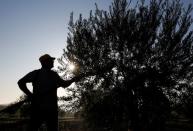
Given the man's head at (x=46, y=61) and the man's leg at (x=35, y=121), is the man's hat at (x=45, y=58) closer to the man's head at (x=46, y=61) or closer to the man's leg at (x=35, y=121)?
the man's head at (x=46, y=61)

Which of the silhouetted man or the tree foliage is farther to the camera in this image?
the tree foliage

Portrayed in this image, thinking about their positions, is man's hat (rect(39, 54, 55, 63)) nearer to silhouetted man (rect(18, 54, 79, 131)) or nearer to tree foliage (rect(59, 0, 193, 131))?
silhouetted man (rect(18, 54, 79, 131))

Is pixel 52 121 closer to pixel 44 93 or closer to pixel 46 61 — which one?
pixel 44 93

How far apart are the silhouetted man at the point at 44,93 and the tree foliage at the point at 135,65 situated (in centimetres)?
1006

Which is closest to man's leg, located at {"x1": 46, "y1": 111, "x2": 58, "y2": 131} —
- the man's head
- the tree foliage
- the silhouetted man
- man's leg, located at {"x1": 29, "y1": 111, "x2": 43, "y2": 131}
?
the silhouetted man

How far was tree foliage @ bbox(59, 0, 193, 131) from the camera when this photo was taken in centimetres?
1505

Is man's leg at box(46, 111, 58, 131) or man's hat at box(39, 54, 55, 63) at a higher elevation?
man's hat at box(39, 54, 55, 63)

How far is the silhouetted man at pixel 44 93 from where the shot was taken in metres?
4.57

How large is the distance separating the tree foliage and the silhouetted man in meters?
10.1

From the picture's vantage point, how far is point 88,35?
Answer: 16141mm

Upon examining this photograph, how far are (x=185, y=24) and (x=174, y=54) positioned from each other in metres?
1.87

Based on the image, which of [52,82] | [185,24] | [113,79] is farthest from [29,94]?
[185,24]

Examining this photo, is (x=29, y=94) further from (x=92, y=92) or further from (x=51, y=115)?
(x=92, y=92)

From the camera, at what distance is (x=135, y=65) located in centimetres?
1547
